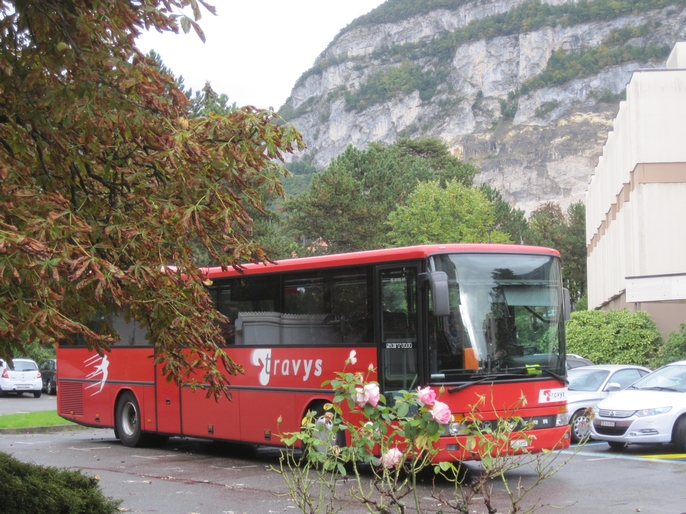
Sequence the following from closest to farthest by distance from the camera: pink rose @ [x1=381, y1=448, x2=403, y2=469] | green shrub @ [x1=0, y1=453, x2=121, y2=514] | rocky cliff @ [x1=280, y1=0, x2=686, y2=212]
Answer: pink rose @ [x1=381, y1=448, x2=403, y2=469], green shrub @ [x1=0, y1=453, x2=121, y2=514], rocky cliff @ [x1=280, y1=0, x2=686, y2=212]

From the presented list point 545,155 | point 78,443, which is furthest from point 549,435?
point 545,155

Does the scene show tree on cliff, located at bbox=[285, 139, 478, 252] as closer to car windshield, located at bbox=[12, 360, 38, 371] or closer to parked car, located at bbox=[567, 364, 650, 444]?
car windshield, located at bbox=[12, 360, 38, 371]

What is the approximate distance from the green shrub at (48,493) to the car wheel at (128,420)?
8.76m

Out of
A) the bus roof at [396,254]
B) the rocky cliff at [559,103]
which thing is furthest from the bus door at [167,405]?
the rocky cliff at [559,103]

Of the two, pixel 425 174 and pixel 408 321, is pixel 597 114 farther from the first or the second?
pixel 408 321

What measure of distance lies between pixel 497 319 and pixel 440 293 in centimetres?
114

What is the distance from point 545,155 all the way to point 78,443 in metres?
152

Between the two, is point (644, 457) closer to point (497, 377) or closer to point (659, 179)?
point (497, 377)

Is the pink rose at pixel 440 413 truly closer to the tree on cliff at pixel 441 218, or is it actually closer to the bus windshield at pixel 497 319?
the bus windshield at pixel 497 319

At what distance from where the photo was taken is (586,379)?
18266 millimetres

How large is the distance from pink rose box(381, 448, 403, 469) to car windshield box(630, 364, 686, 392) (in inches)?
444

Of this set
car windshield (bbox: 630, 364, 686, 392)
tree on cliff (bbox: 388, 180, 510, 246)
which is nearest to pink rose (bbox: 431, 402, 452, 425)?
car windshield (bbox: 630, 364, 686, 392)

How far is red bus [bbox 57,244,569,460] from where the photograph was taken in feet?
37.6

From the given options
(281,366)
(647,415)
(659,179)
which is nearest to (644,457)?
(647,415)
